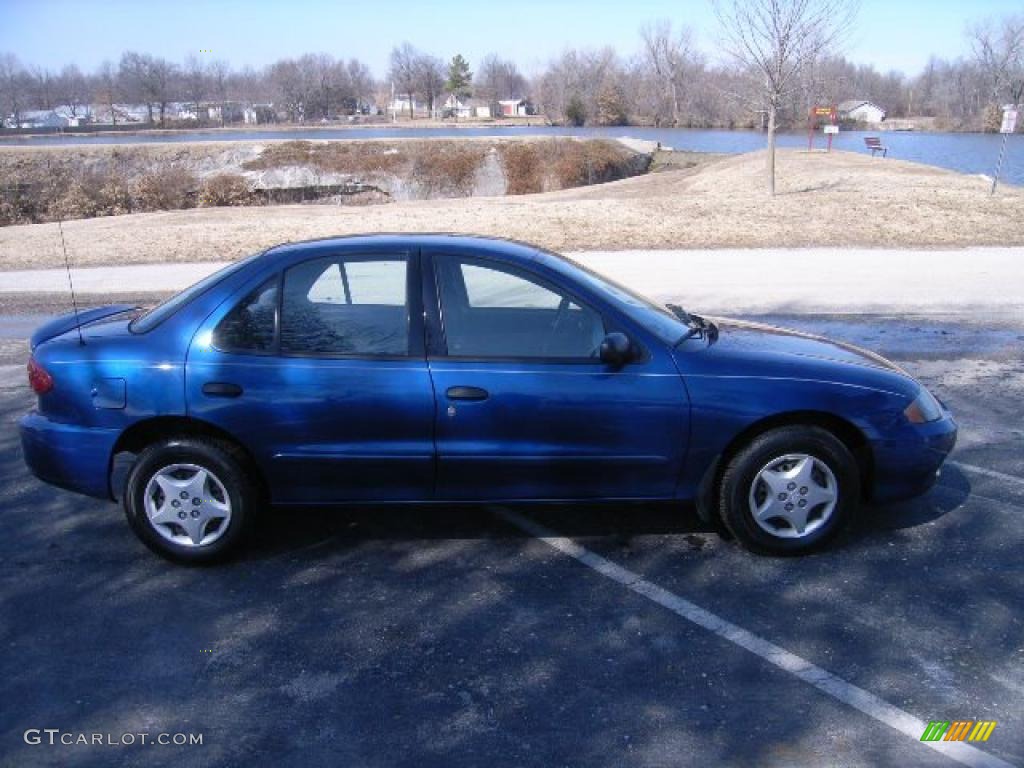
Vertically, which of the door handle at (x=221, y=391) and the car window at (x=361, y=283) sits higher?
the car window at (x=361, y=283)

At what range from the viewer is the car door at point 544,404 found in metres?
4.20

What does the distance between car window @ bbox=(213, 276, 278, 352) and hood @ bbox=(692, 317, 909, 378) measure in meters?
2.17

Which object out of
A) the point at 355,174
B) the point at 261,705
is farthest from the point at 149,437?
the point at 355,174

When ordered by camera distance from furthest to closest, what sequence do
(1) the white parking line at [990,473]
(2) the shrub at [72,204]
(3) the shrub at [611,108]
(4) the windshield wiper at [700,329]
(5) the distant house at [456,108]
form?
(5) the distant house at [456,108] < (3) the shrub at [611,108] < (2) the shrub at [72,204] < (1) the white parking line at [990,473] < (4) the windshield wiper at [700,329]

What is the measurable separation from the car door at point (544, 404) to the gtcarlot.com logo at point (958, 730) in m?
1.58

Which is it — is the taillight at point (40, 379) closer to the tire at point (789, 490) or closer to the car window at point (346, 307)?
the car window at point (346, 307)

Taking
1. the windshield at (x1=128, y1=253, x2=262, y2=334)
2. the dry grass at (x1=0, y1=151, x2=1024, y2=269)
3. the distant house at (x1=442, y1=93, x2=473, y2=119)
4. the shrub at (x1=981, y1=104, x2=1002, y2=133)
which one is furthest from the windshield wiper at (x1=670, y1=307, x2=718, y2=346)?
the distant house at (x1=442, y1=93, x2=473, y2=119)

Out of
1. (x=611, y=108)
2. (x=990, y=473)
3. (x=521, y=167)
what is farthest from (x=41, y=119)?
(x=990, y=473)

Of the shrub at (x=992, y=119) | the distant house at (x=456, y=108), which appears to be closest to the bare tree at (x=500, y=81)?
the distant house at (x=456, y=108)

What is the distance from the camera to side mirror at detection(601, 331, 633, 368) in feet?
13.7

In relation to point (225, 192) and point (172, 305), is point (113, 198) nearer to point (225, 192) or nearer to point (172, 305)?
point (225, 192)

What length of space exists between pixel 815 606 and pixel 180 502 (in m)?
2.94

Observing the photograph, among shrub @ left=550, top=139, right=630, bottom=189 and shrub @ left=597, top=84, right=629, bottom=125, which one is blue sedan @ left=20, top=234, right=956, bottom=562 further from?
shrub @ left=597, top=84, right=629, bottom=125

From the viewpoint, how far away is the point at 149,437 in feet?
14.5
